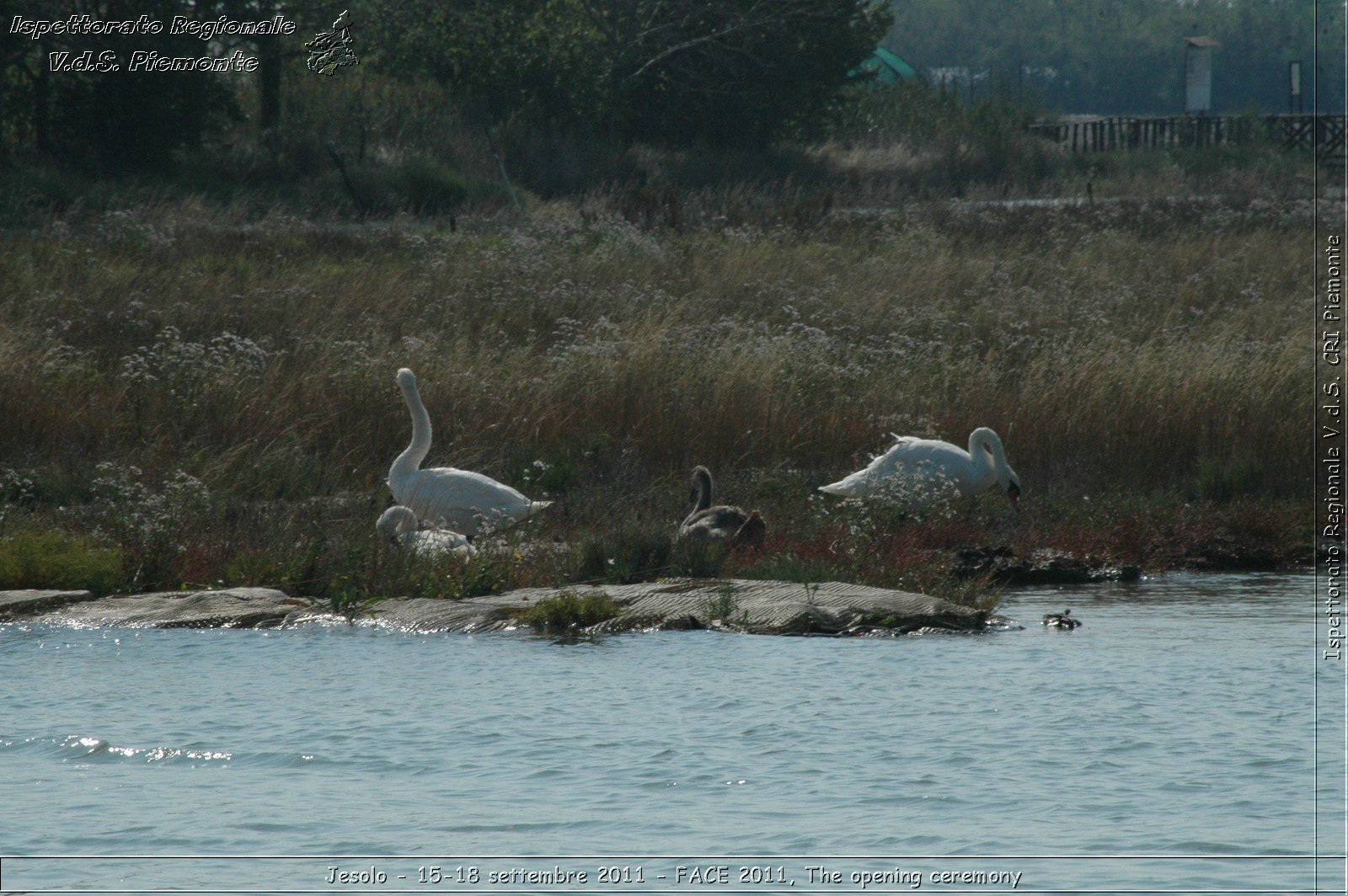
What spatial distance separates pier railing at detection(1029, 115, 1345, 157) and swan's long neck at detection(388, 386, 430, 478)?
3756 centimetres

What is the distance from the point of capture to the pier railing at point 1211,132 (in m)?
47.1

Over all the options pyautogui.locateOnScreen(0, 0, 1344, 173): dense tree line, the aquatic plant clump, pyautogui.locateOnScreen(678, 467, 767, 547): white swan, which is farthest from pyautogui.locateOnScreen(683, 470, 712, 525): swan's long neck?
pyautogui.locateOnScreen(0, 0, 1344, 173): dense tree line

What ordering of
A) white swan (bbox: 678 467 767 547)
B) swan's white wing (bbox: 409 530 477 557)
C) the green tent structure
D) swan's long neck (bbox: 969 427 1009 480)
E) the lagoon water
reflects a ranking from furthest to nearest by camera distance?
the green tent structure, swan's long neck (bbox: 969 427 1009 480), white swan (bbox: 678 467 767 547), swan's white wing (bbox: 409 530 477 557), the lagoon water

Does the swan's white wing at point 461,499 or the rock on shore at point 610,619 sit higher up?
the swan's white wing at point 461,499

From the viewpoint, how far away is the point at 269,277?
18188mm

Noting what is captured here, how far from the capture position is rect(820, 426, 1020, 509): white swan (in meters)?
11.2

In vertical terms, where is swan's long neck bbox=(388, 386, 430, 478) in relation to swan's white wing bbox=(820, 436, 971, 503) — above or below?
above

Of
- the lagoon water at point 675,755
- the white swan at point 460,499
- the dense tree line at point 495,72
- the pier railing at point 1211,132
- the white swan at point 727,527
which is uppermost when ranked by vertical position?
the dense tree line at point 495,72

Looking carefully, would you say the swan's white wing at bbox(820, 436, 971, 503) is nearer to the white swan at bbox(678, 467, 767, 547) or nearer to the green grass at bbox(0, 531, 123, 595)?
the white swan at bbox(678, 467, 767, 547)

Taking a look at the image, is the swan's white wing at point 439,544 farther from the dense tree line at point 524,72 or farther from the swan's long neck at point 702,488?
the dense tree line at point 524,72

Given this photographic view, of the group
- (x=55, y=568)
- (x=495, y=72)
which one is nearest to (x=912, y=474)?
(x=55, y=568)

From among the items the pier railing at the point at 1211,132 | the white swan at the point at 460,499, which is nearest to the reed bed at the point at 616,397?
the white swan at the point at 460,499

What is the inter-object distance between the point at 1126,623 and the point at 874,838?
13.1ft

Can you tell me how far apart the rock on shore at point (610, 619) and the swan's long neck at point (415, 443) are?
183 cm
